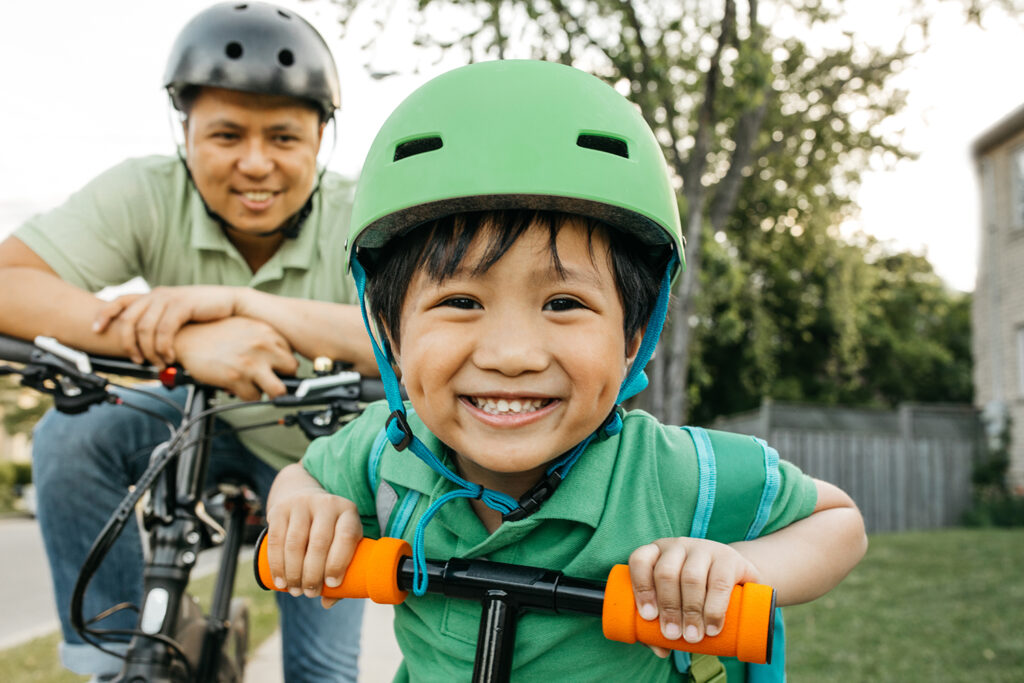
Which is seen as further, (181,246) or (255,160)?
(181,246)

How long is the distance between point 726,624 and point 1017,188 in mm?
17313

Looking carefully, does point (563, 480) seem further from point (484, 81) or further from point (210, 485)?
point (210, 485)

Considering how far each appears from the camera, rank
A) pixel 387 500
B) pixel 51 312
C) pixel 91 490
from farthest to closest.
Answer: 1. pixel 91 490
2. pixel 51 312
3. pixel 387 500

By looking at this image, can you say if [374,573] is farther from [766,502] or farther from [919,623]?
[919,623]

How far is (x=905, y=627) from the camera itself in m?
6.10

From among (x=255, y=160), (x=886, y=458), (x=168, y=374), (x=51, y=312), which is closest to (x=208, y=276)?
(x=255, y=160)

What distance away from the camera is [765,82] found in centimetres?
756

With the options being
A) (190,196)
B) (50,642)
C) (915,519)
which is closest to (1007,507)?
(915,519)

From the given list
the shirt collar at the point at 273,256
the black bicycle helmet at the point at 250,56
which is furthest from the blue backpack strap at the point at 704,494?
the black bicycle helmet at the point at 250,56

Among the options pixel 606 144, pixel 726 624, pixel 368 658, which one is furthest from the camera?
pixel 368 658

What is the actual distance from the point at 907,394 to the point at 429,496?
3252 centimetres

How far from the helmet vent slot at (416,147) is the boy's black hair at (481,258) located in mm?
159

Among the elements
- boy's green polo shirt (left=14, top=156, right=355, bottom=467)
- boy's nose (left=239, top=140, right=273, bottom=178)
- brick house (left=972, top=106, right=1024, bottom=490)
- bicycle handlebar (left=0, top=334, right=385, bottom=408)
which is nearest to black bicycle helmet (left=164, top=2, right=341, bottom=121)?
boy's nose (left=239, top=140, right=273, bottom=178)

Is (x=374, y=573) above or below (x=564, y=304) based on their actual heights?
below
